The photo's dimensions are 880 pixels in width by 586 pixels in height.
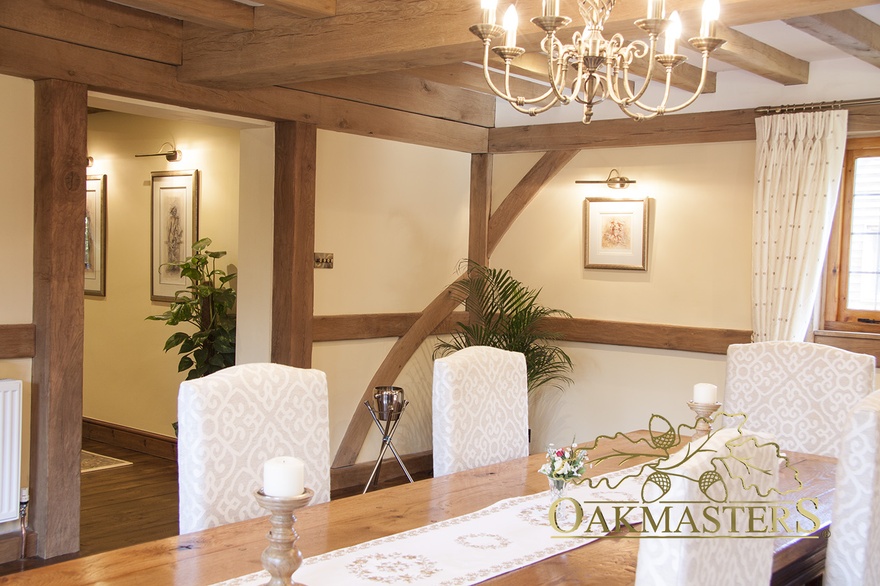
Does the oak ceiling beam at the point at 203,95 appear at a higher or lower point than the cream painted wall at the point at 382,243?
higher

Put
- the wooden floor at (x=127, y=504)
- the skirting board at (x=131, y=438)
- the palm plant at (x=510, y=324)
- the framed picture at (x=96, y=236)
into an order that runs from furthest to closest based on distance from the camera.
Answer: the framed picture at (x=96, y=236) → the skirting board at (x=131, y=438) → the palm plant at (x=510, y=324) → the wooden floor at (x=127, y=504)

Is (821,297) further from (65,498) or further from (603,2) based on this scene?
(65,498)

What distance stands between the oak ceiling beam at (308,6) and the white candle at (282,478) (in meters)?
2.20

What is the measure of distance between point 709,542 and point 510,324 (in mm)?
4291

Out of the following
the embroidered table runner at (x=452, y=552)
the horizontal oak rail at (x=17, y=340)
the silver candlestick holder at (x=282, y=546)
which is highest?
the horizontal oak rail at (x=17, y=340)

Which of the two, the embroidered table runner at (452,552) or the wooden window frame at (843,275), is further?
the wooden window frame at (843,275)

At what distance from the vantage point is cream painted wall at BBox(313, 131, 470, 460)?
18.1 feet

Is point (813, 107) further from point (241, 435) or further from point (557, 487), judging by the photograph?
point (241, 435)

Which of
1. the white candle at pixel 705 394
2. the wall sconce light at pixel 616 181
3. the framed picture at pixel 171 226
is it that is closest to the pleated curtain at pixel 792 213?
the wall sconce light at pixel 616 181

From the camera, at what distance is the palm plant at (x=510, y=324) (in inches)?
229

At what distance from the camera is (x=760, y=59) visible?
454 cm

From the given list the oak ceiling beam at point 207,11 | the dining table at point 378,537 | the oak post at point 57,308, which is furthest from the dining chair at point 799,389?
the oak post at point 57,308

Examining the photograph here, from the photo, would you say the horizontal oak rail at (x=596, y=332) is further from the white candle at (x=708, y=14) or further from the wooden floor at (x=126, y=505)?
the white candle at (x=708, y=14)

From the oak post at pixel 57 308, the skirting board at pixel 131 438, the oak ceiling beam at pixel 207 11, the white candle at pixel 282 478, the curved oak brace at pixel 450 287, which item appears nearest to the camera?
the white candle at pixel 282 478
